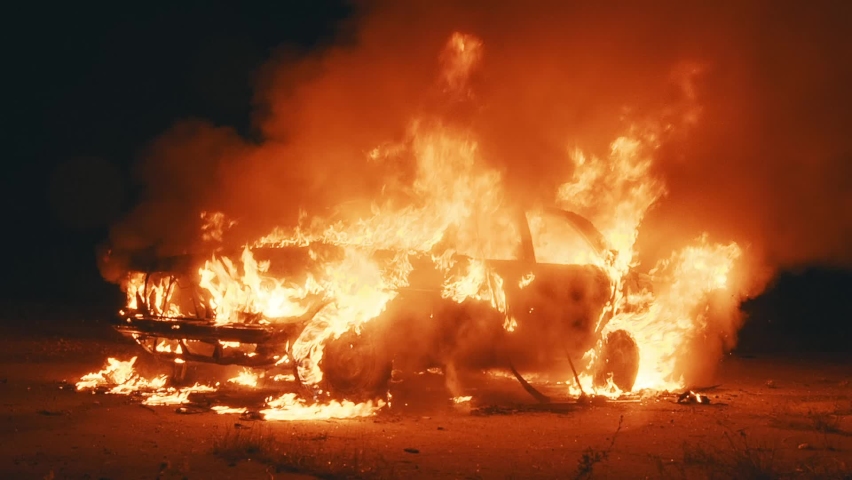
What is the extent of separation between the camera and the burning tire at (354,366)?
8.03 metres

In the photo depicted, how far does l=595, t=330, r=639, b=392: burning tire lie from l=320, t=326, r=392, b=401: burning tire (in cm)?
307

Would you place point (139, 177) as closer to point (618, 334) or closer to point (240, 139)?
point (240, 139)

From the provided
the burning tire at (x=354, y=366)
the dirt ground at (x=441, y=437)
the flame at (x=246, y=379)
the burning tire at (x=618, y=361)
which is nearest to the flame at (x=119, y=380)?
the dirt ground at (x=441, y=437)

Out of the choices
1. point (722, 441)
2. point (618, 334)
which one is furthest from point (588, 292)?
point (722, 441)

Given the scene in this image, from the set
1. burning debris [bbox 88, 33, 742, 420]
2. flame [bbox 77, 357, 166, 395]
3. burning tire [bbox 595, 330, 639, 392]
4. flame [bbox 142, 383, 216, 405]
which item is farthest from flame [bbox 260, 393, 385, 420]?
burning tire [bbox 595, 330, 639, 392]

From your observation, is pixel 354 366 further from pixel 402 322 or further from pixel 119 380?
pixel 119 380

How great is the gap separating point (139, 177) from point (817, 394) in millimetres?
12545

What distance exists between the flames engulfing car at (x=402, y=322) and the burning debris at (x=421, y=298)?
16 mm

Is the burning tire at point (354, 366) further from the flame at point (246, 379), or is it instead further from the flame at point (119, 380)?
the flame at point (119, 380)

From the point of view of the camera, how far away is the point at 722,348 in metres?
11.5

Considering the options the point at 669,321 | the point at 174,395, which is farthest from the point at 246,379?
the point at 669,321

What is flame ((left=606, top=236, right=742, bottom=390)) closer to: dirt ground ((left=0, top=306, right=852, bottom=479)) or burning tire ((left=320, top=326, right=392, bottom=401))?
dirt ground ((left=0, top=306, right=852, bottom=479))

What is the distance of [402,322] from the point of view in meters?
8.43

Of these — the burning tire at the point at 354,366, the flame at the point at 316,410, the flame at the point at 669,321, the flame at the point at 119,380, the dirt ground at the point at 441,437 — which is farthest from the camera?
the flame at the point at 669,321
